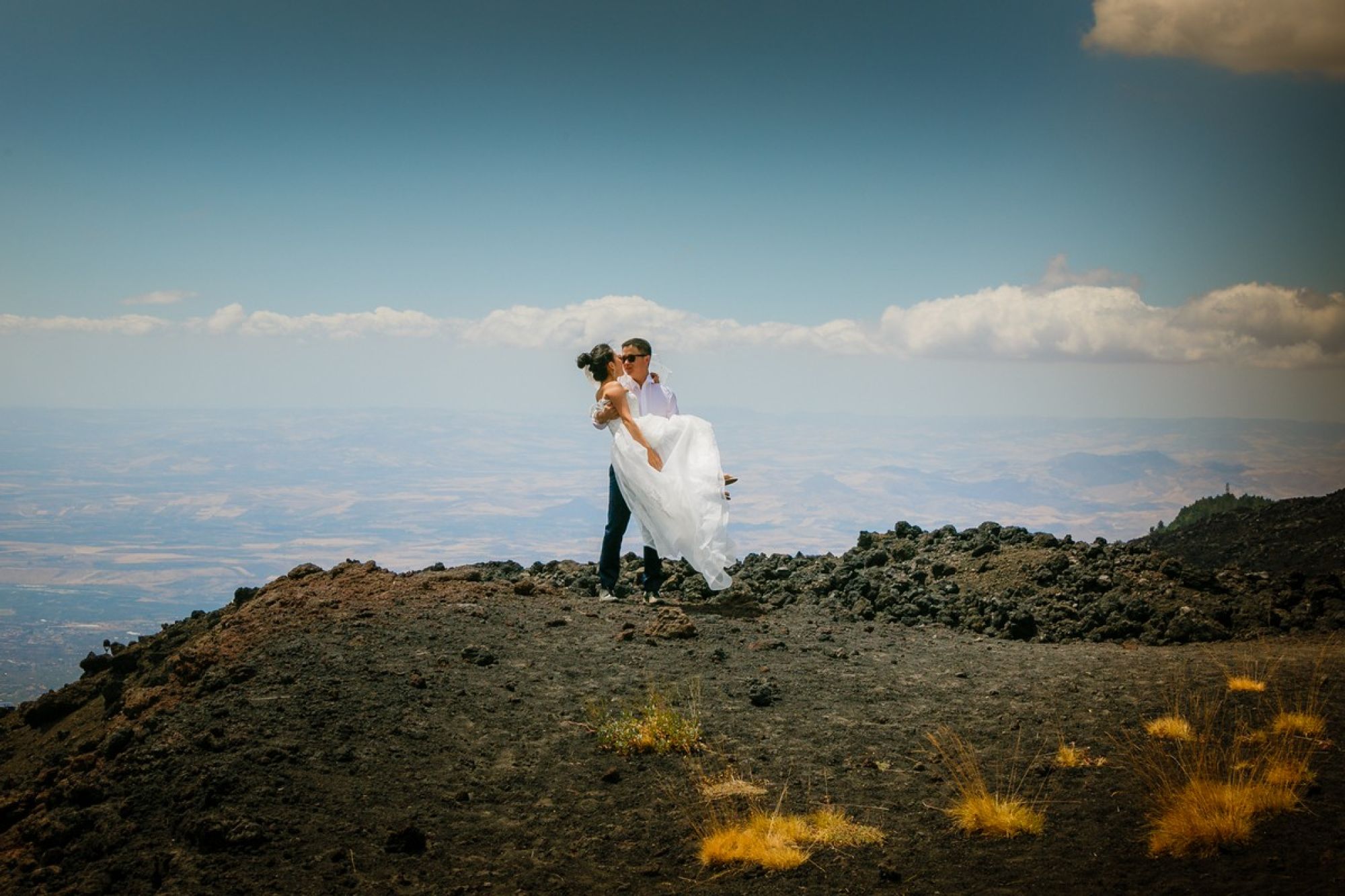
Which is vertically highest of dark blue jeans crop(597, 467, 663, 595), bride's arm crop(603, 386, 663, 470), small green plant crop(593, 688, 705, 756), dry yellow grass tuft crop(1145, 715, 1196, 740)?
bride's arm crop(603, 386, 663, 470)

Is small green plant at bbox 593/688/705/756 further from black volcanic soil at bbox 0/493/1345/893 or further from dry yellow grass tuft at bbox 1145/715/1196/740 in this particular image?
dry yellow grass tuft at bbox 1145/715/1196/740

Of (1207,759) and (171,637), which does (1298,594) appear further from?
(171,637)

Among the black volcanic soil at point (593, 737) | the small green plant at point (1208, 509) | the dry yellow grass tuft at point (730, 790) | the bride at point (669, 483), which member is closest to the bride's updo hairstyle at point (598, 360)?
the bride at point (669, 483)

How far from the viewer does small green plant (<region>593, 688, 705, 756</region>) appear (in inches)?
263

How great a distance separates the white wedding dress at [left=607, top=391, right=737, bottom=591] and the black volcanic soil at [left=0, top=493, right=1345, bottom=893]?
792 mm

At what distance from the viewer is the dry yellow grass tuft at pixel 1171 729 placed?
20.8 feet

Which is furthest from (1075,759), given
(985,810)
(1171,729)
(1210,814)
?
(1210,814)

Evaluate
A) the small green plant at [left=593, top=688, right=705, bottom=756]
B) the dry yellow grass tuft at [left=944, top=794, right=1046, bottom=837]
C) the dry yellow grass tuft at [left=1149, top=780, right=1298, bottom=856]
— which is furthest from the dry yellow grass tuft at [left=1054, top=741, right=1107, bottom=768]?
the small green plant at [left=593, top=688, right=705, bottom=756]

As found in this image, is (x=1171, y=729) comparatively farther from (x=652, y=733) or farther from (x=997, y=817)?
(x=652, y=733)

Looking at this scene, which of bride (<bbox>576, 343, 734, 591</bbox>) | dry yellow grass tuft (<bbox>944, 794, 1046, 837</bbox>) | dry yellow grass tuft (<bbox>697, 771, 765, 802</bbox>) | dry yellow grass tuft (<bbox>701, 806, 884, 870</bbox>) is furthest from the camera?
bride (<bbox>576, 343, 734, 591</bbox>)

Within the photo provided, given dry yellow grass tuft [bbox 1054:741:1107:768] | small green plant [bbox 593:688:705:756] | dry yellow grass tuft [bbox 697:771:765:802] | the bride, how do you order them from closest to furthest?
dry yellow grass tuft [bbox 697:771:765:802]
dry yellow grass tuft [bbox 1054:741:1107:768]
small green plant [bbox 593:688:705:756]
the bride

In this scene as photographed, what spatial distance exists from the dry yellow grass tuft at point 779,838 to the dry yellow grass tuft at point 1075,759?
1.50 meters

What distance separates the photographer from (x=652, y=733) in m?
6.74

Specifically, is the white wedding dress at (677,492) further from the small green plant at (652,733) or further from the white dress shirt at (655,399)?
the small green plant at (652,733)
